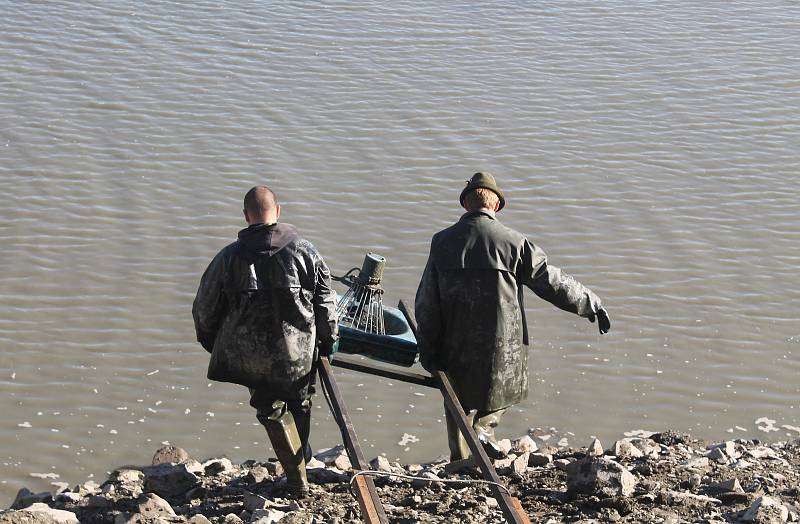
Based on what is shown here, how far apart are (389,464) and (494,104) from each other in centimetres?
693

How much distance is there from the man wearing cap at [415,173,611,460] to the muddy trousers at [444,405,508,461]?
129mm

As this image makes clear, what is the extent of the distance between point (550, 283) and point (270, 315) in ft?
4.81

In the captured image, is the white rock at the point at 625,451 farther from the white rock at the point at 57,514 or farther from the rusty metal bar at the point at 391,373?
the white rock at the point at 57,514

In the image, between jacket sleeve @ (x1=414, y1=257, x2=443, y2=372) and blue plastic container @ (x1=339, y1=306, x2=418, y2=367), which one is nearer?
jacket sleeve @ (x1=414, y1=257, x2=443, y2=372)

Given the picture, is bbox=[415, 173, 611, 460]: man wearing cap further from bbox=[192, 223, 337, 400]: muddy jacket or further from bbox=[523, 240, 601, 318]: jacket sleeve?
bbox=[192, 223, 337, 400]: muddy jacket

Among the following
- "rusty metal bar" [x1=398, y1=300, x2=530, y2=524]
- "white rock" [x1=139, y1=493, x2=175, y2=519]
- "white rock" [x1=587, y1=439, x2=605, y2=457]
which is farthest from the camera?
"white rock" [x1=587, y1=439, x2=605, y2=457]

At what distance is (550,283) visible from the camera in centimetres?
603

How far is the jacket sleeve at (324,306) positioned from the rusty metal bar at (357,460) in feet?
0.68

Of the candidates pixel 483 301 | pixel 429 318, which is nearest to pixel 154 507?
pixel 429 318

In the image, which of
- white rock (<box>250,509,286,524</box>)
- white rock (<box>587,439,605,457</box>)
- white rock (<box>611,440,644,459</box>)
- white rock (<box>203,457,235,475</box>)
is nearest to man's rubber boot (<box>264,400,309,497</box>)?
white rock (<box>250,509,286,524</box>)

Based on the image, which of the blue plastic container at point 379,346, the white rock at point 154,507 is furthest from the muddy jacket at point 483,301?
the white rock at point 154,507

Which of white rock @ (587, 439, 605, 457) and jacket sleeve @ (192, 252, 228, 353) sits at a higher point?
jacket sleeve @ (192, 252, 228, 353)

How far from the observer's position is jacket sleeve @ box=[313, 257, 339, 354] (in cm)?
584

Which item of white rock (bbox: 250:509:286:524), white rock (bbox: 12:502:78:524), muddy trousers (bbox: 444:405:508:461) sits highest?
muddy trousers (bbox: 444:405:508:461)
